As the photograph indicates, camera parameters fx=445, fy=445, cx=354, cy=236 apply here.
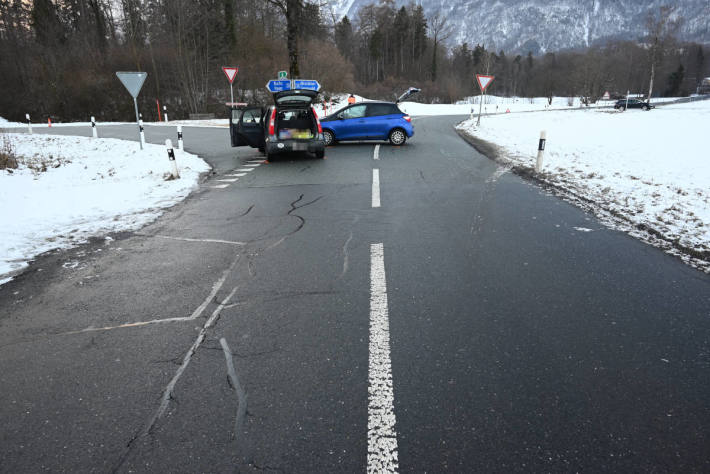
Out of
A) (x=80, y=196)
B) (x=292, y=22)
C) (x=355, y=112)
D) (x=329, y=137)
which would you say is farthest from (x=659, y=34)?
(x=80, y=196)

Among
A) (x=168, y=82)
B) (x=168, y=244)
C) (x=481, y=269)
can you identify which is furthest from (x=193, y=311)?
(x=168, y=82)

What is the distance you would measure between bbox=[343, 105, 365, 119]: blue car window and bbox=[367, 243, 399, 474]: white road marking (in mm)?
13879

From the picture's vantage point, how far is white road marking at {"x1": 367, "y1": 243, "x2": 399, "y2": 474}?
2.26 m

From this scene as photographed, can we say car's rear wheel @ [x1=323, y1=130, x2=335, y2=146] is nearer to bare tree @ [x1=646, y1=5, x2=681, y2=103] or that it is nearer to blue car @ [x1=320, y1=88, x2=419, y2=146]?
blue car @ [x1=320, y1=88, x2=419, y2=146]

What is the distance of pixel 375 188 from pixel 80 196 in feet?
19.2

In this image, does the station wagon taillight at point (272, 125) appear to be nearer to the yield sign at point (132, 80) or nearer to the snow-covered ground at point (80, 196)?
the snow-covered ground at point (80, 196)

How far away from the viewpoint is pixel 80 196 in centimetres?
877

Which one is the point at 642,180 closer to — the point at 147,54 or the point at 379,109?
the point at 379,109

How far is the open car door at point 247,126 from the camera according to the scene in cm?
1448

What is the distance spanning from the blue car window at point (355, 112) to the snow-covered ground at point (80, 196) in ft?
19.3

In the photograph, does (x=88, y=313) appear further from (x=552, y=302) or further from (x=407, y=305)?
(x=552, y=302)

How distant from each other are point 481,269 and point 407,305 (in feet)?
4.04

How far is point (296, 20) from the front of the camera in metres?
25.7

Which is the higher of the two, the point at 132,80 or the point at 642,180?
the point at 132,80
